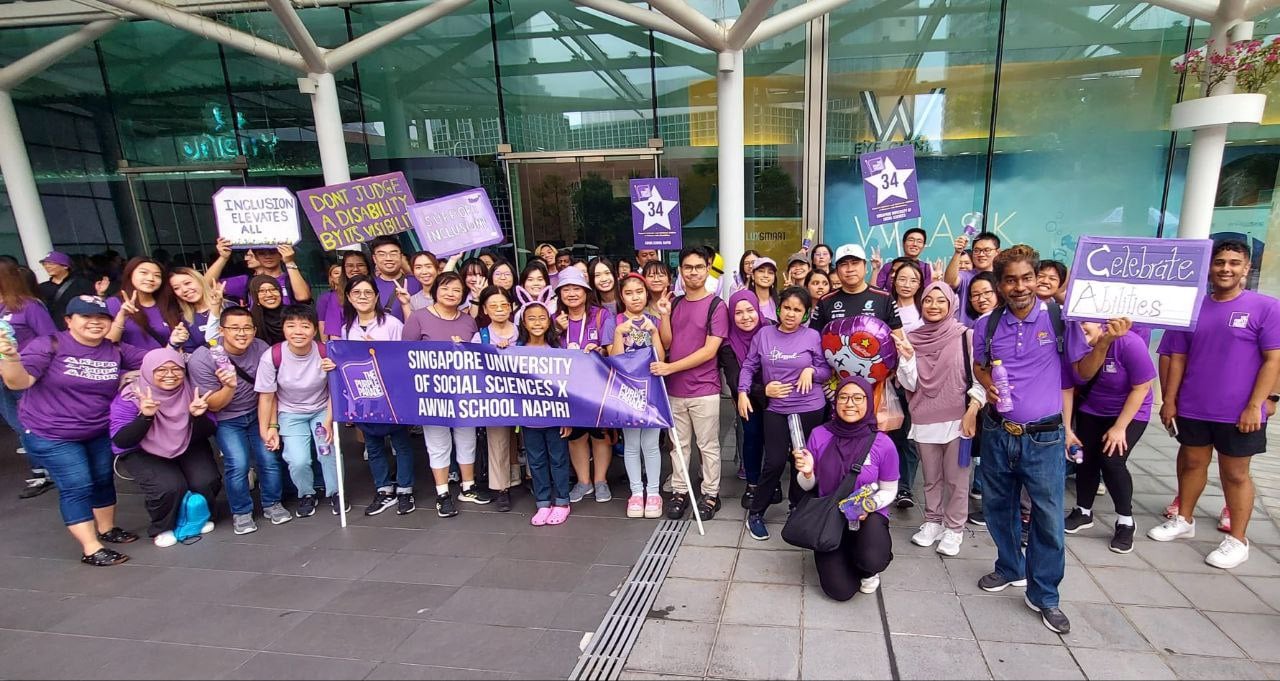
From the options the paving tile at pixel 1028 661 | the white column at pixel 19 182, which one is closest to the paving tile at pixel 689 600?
the paving tile at pixel 1028 661

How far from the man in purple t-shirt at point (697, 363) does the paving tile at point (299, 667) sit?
2.36 meters

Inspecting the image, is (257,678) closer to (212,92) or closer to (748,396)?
(748,396)

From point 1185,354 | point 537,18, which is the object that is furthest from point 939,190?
point 537,18

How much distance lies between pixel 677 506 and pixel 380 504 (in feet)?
8.36

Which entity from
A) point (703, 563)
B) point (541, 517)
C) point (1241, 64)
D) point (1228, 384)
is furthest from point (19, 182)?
point (1241, 64)

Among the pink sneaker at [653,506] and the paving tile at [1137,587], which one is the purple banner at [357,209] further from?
the paving tile at [1137,587]

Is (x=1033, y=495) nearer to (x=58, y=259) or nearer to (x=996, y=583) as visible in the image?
(x=996, y=583)

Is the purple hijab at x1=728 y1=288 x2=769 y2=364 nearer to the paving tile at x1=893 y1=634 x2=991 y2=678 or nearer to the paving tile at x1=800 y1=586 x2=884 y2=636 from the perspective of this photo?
the paving tile at x1=800 y1=586 x2=884 y2=636

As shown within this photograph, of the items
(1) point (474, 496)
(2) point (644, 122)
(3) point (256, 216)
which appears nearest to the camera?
(1) point (474, 496)

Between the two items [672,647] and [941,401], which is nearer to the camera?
[672,647]

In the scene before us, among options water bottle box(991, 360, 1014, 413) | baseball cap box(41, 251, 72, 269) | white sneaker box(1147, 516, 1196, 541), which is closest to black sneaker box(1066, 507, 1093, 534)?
white sneaker box(1147, 516, 1196, 541)

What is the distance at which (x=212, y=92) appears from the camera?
412 inches

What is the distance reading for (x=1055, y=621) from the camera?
3.01 m

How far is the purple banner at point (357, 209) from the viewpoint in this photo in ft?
19.7
